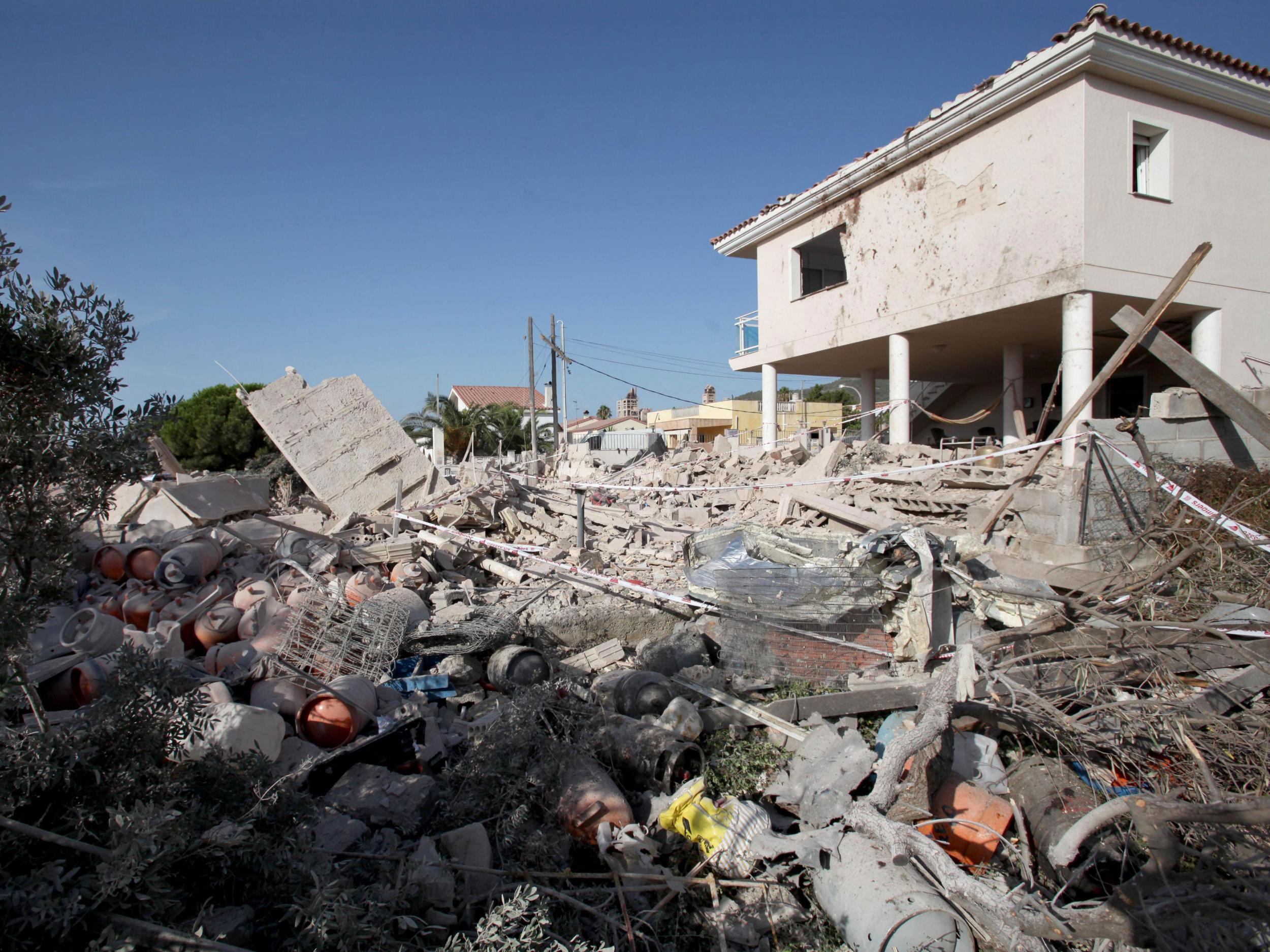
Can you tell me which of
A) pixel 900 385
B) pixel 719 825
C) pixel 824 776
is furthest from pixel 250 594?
pixel 900 385

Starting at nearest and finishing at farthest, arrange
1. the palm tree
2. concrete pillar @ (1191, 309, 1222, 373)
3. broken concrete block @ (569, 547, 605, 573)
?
broken concrete block @ (569, 547, 605, 573) → concrete pillar @ (1191, 309, 1222, 373) → the palm tree

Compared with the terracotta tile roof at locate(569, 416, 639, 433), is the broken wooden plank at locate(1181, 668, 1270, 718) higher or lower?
lower

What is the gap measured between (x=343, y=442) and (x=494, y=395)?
180 ft

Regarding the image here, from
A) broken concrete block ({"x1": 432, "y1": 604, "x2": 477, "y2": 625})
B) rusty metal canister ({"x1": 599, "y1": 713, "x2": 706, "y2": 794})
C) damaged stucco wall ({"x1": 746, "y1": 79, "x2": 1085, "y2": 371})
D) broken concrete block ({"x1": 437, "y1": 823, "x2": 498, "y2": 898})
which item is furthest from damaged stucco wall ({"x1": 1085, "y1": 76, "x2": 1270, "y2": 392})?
broken concrete block ({"x1": 437, "y1": 823, "x2": 498, "y2": 898})

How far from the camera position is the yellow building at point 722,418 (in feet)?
98.3

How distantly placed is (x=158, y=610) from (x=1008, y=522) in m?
9.05

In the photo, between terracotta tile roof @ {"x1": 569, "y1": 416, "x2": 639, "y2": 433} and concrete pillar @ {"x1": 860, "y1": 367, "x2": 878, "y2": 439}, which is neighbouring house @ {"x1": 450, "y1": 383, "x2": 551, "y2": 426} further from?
concrete pillar @ {"x1": 860, "y1": 367, "x2": 878, "y2": 439}

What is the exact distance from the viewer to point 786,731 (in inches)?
181

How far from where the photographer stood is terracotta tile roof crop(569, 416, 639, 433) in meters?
48.9

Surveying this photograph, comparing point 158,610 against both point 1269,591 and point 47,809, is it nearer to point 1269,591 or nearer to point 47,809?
point 47,809

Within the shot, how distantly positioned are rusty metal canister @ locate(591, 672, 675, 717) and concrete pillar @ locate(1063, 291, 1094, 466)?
7780 millimetres

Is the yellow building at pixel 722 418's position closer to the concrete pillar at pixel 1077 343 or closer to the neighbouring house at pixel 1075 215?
the neighbouring house at pixel 1075 215

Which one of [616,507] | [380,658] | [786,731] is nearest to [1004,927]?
[786,731]

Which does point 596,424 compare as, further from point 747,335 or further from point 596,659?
point 596,659
